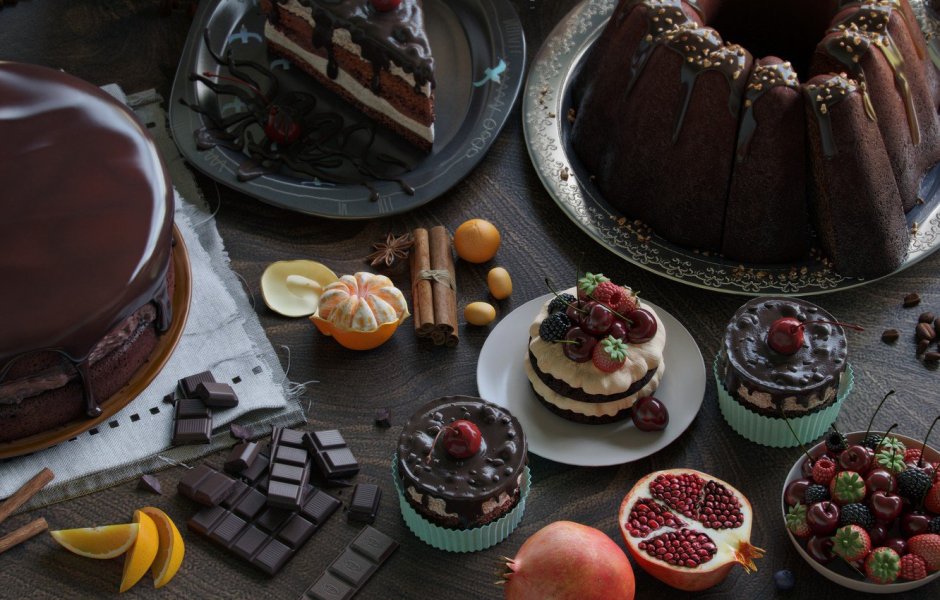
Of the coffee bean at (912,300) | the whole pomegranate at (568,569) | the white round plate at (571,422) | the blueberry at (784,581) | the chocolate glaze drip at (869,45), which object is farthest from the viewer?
the coffee bean at (912,300)

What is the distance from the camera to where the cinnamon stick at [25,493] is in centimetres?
295

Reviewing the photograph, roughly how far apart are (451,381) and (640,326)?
0.59 m

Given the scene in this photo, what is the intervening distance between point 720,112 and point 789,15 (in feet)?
2.15

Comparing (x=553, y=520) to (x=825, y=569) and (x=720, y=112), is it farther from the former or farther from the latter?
(x=720, y=112)

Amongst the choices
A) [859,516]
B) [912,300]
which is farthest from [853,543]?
[912,300]

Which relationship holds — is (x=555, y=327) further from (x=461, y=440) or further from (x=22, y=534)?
(x=22, y=534)

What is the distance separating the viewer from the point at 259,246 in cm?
359

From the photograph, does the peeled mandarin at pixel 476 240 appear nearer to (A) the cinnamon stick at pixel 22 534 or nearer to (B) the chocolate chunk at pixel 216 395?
(B) the chocolate chunk at pixel 216 395

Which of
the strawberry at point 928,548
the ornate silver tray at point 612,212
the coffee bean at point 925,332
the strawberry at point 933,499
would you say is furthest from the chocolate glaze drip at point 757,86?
the strawberry at point 928,548

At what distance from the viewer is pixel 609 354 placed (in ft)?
9.77

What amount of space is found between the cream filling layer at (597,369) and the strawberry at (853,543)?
0.66 meters

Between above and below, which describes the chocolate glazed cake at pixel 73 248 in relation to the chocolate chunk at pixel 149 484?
Answer: above

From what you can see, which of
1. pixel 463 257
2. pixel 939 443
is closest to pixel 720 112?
pixel 463 257

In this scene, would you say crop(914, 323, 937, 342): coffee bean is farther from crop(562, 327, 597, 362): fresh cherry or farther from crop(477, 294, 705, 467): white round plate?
crop(562, 327, 597, 362): fresh cherry
